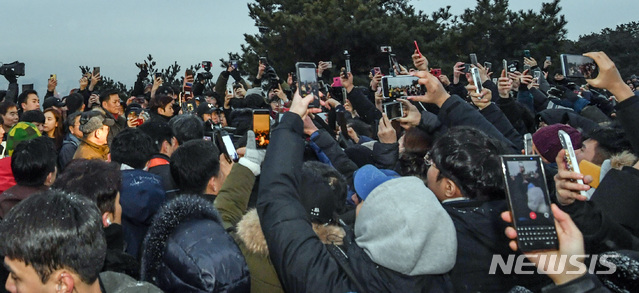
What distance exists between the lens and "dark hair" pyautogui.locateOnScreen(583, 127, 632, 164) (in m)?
3.75

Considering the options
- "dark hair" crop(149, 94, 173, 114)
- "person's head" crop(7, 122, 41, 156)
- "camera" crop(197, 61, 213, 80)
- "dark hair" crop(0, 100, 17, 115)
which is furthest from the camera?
"camera" crop(197, 61, 213, 80)

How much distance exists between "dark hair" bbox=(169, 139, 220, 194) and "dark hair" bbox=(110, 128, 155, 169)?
0.77m

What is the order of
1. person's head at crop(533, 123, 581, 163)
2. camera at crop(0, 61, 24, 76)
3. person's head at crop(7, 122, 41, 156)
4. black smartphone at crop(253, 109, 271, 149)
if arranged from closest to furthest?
black smartphone at crop(253, 109, 271, 149), person's head at crop(533, 123, 581, 163), person's head at crop(7, 122, 41, 156), camera at crop(0, 61, 24, 76)

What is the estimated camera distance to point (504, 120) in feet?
13.6

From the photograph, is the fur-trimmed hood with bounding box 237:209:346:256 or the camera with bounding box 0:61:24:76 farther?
the camera with bounding box 0:61:24:76

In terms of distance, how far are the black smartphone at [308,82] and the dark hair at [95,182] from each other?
1.08 m

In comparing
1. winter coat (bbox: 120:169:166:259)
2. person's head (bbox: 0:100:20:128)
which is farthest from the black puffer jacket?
person's head (bbox: 0:100:20:128)

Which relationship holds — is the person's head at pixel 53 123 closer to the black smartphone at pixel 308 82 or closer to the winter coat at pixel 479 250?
the black smartphone at pixel 308 82

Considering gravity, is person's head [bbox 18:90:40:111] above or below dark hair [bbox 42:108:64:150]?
above

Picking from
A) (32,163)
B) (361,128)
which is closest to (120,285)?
(32,163)

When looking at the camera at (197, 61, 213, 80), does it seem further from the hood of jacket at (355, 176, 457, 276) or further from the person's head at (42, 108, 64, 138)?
the hood of jacket at (355, 176, 457, 276)

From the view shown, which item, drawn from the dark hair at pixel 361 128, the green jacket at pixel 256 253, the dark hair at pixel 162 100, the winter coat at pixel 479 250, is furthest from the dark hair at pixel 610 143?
the dark hair at pixel 162 100

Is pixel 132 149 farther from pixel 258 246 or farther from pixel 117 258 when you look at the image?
pixel 258 246

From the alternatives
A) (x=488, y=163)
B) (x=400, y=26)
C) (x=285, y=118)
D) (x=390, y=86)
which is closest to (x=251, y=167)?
(x=285, y=118)
